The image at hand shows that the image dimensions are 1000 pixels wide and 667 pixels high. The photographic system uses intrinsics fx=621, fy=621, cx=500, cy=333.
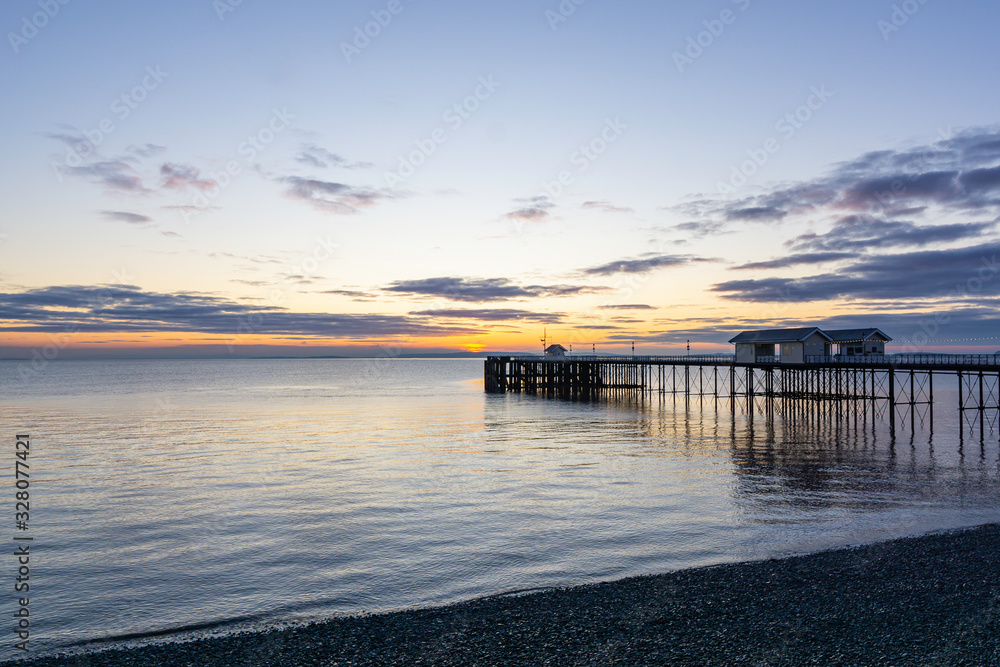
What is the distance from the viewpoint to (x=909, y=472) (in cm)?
2653

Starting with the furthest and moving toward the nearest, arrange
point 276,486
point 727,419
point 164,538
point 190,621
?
point 727,419
point 276,486
point 164,538
point 190,621

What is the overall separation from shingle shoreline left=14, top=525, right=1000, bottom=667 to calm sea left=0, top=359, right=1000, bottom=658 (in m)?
1.35

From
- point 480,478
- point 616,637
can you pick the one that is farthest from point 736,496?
point 616,637

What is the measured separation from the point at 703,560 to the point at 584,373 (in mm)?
70439

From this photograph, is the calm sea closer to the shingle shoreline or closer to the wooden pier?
the shingle shoreline

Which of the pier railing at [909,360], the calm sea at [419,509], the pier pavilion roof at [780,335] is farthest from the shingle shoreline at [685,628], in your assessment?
the pier pavilion roof at [780,335]

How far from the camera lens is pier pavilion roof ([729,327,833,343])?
52.1m

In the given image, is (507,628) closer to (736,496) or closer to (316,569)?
(316,569)

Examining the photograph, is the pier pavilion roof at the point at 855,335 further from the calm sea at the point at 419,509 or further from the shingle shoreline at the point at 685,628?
the shingle shoreline at the point at 685,628

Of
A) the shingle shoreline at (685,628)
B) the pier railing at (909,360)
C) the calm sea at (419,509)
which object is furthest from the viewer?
the pier railing at (909,360)

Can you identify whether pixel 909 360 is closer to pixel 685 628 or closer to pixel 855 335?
pixel 855 335

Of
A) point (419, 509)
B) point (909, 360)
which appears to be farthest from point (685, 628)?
point (909, 360)

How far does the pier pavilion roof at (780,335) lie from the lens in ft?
171

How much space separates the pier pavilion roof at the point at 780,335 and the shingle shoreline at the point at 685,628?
41.5 m
